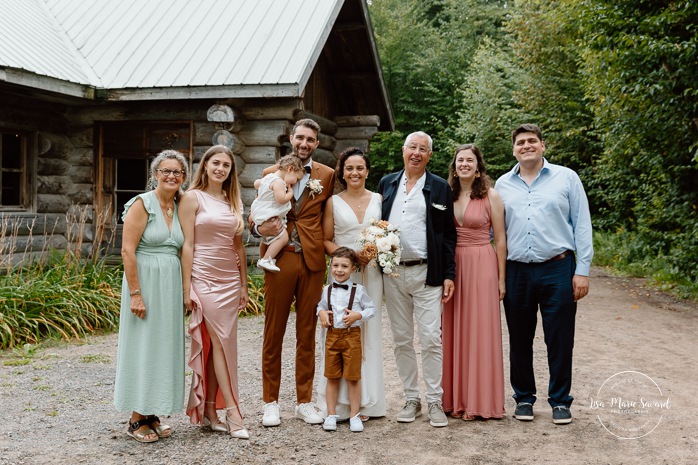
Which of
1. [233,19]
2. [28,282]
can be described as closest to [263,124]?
[233,19]

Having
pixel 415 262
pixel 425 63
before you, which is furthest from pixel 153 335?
pixel 425 63

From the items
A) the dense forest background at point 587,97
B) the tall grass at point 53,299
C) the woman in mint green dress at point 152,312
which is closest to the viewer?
the woman in mint green dress at point 152,312

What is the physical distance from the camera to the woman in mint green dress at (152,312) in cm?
429

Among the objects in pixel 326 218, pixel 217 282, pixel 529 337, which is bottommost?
pixel 529 337

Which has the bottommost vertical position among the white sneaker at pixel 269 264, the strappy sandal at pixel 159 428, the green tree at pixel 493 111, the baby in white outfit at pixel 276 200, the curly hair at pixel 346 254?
the strappy sandal at pixel 159 428

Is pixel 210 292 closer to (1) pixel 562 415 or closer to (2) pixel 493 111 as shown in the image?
(1) pixel 562 415

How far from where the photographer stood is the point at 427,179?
4.98m

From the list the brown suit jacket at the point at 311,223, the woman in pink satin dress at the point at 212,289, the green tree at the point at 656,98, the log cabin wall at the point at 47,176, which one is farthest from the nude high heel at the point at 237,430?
the green tree at the point at 656,98

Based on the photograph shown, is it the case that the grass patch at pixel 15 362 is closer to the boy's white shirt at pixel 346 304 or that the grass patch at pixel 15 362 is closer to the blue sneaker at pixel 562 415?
the boy's white shirt at pixel 346 304

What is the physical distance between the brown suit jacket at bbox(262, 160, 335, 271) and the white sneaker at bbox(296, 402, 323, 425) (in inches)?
40.4

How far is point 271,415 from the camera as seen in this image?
4781mm

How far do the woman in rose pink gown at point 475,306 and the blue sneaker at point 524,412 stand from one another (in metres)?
0.12

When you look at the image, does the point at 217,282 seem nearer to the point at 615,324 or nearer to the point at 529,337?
the point at 529,337

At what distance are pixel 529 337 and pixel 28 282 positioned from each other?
19.0 feet
